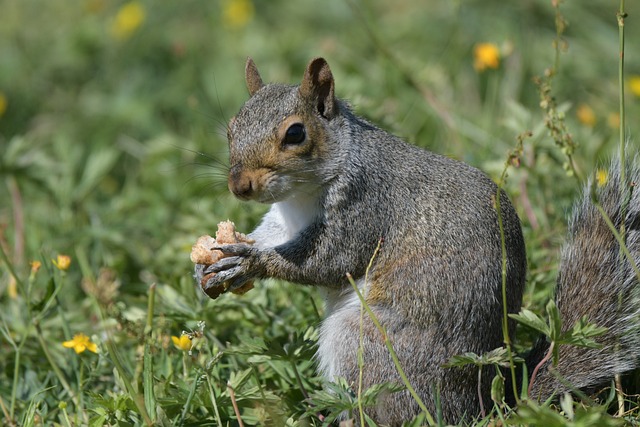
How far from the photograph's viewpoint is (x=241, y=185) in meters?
2.36

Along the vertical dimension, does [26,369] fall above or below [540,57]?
below

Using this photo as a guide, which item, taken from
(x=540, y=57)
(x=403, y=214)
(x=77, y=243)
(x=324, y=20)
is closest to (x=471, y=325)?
(x=403, y=214)

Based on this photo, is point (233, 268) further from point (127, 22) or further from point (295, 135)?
point (127, 22)

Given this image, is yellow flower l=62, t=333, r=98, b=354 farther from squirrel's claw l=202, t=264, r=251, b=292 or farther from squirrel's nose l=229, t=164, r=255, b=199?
squirrel's nose l=229, t=164, r=255, b=199

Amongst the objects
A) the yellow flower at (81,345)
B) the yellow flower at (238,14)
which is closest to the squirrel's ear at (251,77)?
the yellow flower at (81,345)

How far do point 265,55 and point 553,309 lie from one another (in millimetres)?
3155

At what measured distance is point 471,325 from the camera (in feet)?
7.70

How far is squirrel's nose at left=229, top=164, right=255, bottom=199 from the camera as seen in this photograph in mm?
2361

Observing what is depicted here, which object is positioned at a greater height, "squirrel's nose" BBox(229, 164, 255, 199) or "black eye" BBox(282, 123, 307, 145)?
"black eye" BBox(282, 123, 307, 145)

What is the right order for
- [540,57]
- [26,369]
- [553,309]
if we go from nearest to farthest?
1. [553,309]
2. [26,369]
3. [540,57]

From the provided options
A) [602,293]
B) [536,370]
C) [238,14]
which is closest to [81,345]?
[536,370]

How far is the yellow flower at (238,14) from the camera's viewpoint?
17.6 ft

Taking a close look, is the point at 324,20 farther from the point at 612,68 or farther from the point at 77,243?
the point at 77,243

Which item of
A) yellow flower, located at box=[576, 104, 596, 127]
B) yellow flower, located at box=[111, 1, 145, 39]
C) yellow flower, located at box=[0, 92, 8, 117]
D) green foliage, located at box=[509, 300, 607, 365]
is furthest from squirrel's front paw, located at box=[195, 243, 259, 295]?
yellow flower, located at box=[111, 1, 145, 39]
